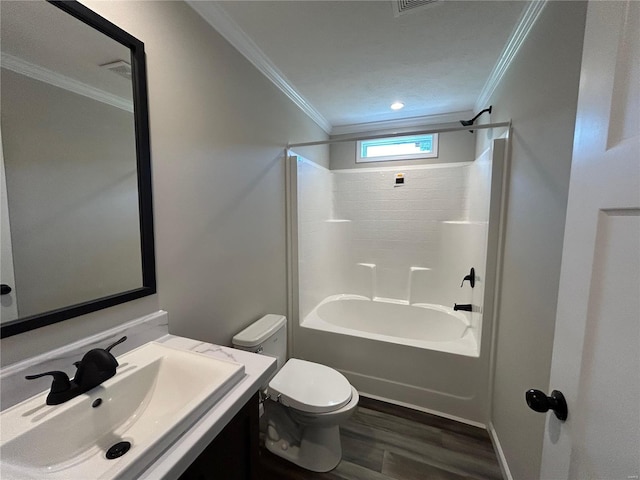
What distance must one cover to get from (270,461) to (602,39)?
2.12m

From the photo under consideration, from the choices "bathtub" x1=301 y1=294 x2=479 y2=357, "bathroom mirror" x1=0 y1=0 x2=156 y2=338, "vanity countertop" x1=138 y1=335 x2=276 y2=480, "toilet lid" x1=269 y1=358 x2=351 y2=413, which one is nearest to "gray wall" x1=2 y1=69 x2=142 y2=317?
"bathroom mirror" x1=0 y1=0 x2=156 y2=338

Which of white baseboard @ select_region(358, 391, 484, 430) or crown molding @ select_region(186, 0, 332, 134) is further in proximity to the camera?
white baseboard @ select_region(358, 391, 484, 430)

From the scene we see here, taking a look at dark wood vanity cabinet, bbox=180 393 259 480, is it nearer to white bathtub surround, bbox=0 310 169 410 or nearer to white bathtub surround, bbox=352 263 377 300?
white bathtub surround, bbox=0 310 169 410

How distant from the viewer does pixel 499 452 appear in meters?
1.51

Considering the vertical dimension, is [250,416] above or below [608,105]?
below

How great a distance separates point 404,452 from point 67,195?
82.2 inches

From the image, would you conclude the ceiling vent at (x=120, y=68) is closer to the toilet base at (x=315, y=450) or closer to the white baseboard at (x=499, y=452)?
the toilet base at (x=315, y=450)

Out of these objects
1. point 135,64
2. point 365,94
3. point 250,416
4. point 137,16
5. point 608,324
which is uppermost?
point 365,94

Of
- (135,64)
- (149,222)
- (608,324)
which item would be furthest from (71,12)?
(608,324)

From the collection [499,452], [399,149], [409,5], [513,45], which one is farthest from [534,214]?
[399,149]

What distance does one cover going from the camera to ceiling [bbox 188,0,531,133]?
4.19 feet

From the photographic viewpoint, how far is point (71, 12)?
0.81 meters

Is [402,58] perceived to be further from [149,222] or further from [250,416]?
[250,416]

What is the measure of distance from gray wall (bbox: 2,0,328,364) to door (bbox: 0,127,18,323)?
8cm
